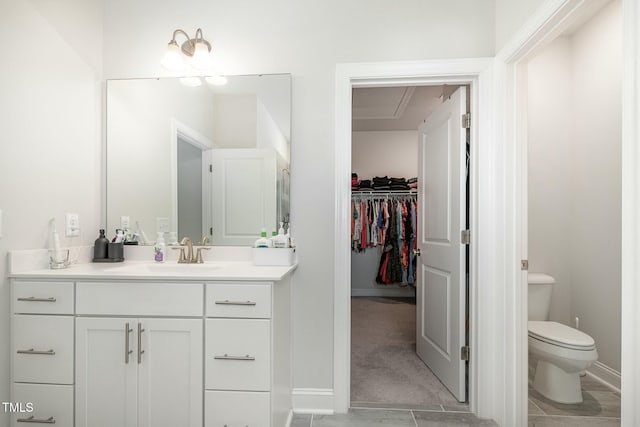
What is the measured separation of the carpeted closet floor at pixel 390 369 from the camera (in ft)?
6.63

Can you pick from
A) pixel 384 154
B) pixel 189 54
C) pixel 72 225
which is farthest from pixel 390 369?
pixel 384 154

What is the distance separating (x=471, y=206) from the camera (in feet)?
6.27

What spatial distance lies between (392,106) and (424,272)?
2.43 metres

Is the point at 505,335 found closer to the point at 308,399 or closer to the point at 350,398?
the point at 350,398

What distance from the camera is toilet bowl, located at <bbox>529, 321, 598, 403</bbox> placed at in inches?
73.0

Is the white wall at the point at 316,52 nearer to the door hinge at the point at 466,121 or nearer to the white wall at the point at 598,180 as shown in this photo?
the door hinge at the point at 466,121

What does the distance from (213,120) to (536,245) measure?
2.58 m

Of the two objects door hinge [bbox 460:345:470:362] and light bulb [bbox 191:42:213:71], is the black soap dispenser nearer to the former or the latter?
light bulb [bbox 191:42:213:71]

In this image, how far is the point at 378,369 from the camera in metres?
2.46

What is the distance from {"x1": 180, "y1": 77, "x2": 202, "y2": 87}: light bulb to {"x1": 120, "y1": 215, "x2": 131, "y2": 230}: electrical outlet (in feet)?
3.05

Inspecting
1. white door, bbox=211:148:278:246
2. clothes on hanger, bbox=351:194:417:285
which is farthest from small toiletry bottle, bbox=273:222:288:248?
clothes on hanger, bbox=351:194:417:285

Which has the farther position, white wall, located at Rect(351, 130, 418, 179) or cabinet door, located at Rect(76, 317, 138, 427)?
white wall, located at Rect(351, 130, 418, 179)

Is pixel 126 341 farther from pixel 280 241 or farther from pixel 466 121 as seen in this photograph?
pixel 466 121

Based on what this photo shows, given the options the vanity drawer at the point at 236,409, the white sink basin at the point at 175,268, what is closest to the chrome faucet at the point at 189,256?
the white sink basin at the point at 175,268
